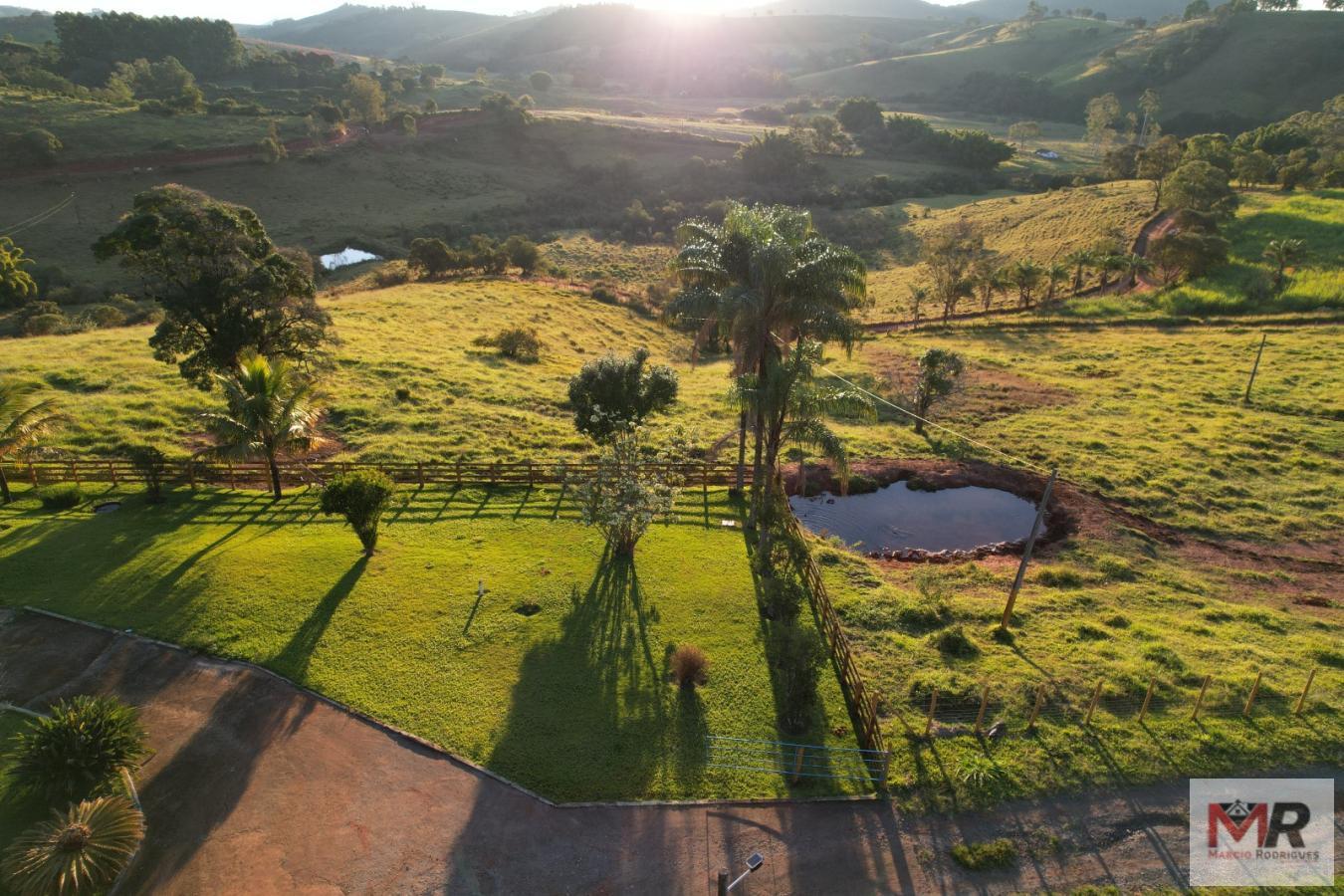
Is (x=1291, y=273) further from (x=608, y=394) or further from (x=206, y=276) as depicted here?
(x=206, y=276)

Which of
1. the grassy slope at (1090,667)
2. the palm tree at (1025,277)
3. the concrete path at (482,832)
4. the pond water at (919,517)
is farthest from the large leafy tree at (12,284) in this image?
the palm tree at (1025,277)

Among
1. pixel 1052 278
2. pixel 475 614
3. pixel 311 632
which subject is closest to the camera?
pixel 311 632

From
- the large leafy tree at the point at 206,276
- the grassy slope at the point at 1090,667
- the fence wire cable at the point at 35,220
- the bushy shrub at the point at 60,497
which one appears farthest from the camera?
the fence wire cable at the point at 35,220

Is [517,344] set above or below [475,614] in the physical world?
above

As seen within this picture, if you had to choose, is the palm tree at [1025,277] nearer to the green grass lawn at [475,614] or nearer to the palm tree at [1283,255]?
the palm tree at [1283,255]

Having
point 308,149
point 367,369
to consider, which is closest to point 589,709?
point 367,369

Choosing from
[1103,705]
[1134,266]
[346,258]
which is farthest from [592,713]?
[346,258]

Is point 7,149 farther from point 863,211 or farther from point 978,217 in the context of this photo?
point 978,217
